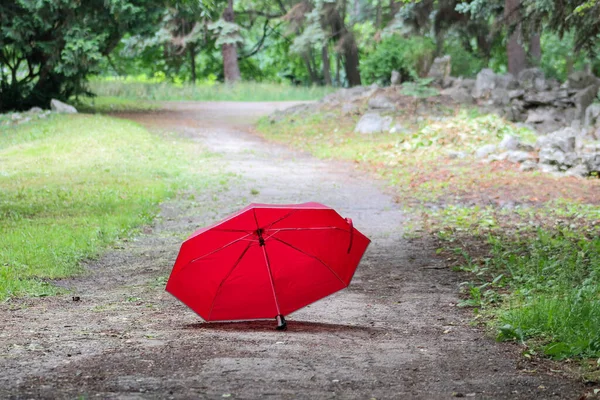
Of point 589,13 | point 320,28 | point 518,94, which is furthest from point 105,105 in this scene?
point 589,13

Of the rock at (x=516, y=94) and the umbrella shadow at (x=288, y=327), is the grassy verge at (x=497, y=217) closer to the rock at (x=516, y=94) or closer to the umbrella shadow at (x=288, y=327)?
the umbrella shadow at (x=288, y=327)

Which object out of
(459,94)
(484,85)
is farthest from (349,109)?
(484,85)

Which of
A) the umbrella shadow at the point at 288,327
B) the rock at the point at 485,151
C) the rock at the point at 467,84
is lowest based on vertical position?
the rock at the point at 485,151

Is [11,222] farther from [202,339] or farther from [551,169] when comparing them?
[551,169]

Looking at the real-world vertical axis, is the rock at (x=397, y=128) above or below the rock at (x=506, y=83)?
below

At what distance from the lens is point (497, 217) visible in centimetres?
1128

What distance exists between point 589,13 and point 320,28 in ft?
54.5

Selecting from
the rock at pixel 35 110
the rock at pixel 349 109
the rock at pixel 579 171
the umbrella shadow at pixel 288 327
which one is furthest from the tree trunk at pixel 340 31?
the umbrella shadow at pixel 288 327

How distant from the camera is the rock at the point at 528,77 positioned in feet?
77.5

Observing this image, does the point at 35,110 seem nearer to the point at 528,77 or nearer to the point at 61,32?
the point at 61,32

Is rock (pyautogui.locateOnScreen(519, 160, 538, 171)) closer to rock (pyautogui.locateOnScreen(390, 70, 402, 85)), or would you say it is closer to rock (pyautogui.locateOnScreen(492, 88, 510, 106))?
rock (pyautogui.locateOnScreen(492, 88, 510, 106))

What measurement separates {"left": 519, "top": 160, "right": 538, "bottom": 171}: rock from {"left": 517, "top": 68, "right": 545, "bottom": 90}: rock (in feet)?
26.7

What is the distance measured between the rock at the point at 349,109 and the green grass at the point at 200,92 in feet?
30.6

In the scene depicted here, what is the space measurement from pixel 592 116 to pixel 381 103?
6098mm
